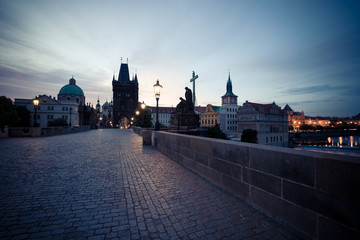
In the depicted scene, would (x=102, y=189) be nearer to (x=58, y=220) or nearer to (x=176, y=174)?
(x=58, y=220)

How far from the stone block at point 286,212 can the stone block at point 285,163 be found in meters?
0.43

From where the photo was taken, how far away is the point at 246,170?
10.7 ft

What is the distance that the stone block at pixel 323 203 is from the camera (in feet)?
5.70

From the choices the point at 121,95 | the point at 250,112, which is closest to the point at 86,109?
the point at 121,95

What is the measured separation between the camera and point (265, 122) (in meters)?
54.0

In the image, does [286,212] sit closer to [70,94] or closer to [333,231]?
[333,231]

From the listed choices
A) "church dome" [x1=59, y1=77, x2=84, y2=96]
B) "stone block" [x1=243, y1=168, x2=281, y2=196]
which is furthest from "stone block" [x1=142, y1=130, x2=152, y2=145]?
"church dome" [x1=59, y1=77, x2=84, y2=96]

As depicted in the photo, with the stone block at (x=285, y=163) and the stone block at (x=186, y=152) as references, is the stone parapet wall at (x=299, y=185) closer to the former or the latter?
the stone block at (x=285, y=163)

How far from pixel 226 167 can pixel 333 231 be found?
2078 millimetres

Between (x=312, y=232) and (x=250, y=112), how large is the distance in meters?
57.5

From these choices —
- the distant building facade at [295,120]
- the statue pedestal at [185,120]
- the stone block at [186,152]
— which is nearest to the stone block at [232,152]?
the stone block at [186,152]

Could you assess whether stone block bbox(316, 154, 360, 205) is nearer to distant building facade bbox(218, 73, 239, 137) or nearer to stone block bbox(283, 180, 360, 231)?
stone block bbox(283, 180, 360, 231)

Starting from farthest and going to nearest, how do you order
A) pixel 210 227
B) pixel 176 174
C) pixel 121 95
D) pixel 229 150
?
pixel 121 95
pixel 176 174
pixel 229 150
pixel 210 227

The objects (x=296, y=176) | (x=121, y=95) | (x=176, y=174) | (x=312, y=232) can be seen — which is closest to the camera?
(x=312, y=232)
